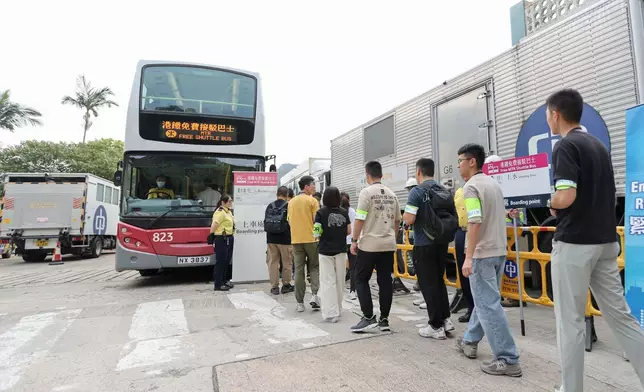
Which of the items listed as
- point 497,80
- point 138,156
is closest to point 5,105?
point 138,156

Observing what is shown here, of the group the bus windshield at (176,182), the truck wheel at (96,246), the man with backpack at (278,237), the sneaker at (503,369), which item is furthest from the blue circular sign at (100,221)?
the sneaker at (503,369)

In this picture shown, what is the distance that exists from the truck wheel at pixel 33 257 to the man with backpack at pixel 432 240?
17139 mm

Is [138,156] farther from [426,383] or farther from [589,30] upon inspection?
[589,30]

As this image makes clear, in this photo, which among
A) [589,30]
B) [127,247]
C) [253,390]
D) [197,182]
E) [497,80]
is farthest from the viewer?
[197,182]

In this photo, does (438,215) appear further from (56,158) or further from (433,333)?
(56,158)

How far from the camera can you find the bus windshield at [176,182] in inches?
284

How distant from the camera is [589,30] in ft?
14.7

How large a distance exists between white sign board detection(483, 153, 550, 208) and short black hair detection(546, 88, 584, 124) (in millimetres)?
1326

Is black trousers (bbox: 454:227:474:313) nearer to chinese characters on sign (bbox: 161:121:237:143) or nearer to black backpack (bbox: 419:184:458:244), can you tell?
black backpack (bbox: 419:184:458:244)

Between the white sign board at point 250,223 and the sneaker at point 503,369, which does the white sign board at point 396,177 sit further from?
the sneaker at point 503,369

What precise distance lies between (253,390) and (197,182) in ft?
18.4

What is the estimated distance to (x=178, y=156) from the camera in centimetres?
742

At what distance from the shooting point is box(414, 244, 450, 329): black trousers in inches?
149

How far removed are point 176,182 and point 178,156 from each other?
528mm
